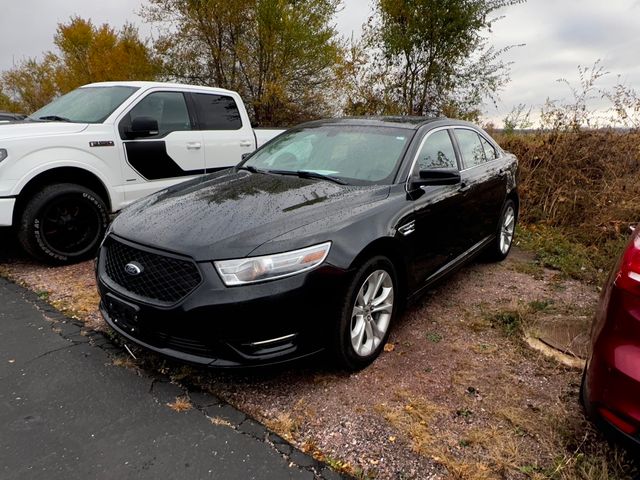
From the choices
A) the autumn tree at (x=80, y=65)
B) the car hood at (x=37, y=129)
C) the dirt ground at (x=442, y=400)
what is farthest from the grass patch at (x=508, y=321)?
the autumn tree at (x=80, y=65)

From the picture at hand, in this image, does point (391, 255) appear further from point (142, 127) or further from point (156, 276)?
point (142, 127)

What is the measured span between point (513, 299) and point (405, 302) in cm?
152

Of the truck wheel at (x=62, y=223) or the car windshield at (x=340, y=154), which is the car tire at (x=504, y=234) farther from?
the truck wheel at (x=62, y=223)

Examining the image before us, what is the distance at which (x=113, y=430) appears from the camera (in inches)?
87.4

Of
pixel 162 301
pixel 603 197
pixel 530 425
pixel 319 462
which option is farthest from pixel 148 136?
pixel 603 197

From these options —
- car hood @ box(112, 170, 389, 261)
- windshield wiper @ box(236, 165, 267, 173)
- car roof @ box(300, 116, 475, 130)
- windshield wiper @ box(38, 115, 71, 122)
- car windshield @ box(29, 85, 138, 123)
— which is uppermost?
car windshield @ box(29, 85, 138, 123)

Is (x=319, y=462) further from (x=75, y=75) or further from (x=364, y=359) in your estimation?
(x=75, y=75)

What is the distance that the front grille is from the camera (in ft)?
7.50

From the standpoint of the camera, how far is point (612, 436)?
1720 millimetres

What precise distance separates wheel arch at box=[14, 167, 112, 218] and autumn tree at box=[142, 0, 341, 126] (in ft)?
33.4

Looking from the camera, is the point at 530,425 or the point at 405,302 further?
the point at 405,302

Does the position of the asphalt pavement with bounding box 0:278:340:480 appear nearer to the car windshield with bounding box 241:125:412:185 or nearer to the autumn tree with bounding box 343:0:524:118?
the car windshield with bounding box 241:125:412:185

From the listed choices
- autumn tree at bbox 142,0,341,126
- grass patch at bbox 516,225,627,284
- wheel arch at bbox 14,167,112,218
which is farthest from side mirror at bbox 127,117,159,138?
autumn tree at bbox 142,0,341,126

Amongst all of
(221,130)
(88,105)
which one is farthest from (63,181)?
(221,130)
